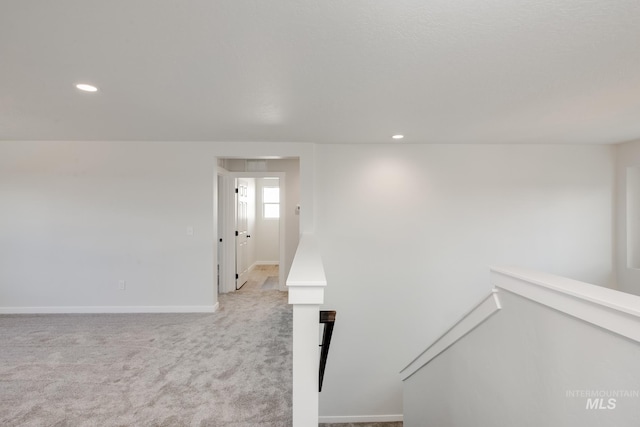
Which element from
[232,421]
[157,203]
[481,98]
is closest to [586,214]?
[481,98]

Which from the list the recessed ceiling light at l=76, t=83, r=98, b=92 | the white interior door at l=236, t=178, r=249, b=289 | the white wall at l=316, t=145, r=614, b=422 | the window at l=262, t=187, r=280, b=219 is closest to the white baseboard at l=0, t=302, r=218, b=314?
the white interior door at l=236, t=178, r=249, b=289

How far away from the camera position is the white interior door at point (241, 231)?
17.0 ft

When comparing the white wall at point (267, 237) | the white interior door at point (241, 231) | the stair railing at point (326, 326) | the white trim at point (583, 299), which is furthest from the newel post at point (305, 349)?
the white wall at point (267, 237)

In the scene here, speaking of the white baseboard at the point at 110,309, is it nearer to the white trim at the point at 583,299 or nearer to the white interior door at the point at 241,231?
the white interior door at the point at 241,231

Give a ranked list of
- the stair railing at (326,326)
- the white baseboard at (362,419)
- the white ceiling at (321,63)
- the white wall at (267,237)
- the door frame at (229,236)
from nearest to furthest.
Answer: the white ceiling at (321,63) < the stair railing at (326,326) < the white baseboard at (362,419) < the door frame at (229,236) < the white wall at (267,237)

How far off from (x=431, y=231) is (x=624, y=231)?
251cm

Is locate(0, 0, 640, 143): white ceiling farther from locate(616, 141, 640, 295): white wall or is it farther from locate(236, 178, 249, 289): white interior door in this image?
locate(236, 178, 249, 289): white interior door

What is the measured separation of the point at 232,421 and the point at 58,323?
113 inches

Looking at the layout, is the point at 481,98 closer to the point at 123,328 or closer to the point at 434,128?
the point at 434,128

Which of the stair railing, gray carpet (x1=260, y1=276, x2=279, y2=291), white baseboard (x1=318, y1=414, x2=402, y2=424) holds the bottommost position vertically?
white baseboard (x1=318, y1=414, x2=402, y2=424)

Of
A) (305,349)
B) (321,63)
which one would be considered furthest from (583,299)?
(321,63)

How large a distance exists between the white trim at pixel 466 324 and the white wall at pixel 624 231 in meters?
3.39

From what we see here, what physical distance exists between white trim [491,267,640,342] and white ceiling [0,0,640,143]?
1.16 m

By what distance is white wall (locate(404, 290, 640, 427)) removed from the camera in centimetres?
90
